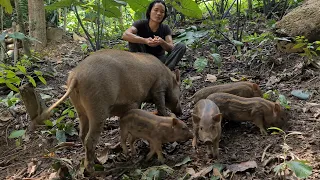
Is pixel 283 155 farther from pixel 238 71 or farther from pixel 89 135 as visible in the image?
pixel 238 71

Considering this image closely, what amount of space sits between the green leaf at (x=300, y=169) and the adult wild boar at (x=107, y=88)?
1.89 m

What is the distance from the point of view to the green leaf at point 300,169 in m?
2.86

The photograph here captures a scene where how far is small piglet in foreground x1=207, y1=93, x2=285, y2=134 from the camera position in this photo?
4152 millimetres

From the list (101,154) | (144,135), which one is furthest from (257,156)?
(101,154)

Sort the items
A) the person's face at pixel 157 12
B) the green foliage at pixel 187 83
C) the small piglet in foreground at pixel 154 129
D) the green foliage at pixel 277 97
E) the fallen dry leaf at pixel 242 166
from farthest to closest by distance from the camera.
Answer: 1. the green foliage at pixel 187 83
2. the person's face at pixel 157 12
3. the green foliage at pixel 277 97
4. the small piglet in foreground at pixel 154 129
5. the fallen dry leaf at pixel 242 166

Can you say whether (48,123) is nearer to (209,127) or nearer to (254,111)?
(209,127)

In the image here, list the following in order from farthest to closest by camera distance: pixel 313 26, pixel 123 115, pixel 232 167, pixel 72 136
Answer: pixel 313 26
pixel 72 136
pixel 123 115
pixel 232 167

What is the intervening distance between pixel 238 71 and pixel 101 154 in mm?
3334

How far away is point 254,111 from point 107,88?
1.68 m

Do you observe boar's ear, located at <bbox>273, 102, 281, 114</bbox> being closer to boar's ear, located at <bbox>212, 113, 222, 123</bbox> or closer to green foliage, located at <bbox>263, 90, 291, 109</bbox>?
green foliage, located at <bbox>263, 90, 291, 109</bbox>

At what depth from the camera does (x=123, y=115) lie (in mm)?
4098

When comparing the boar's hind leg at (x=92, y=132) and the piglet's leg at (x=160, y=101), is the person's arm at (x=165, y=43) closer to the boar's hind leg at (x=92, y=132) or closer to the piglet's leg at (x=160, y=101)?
the piglet's leg at (x=160, y=101)

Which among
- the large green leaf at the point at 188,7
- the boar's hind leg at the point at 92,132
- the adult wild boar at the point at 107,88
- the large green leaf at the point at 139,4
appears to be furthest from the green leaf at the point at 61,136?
the large green leaf at the point at 139,4

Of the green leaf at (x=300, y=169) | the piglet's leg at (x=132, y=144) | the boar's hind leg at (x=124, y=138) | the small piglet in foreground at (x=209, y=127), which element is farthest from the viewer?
the piglet's leg at (x=132, y=144)
